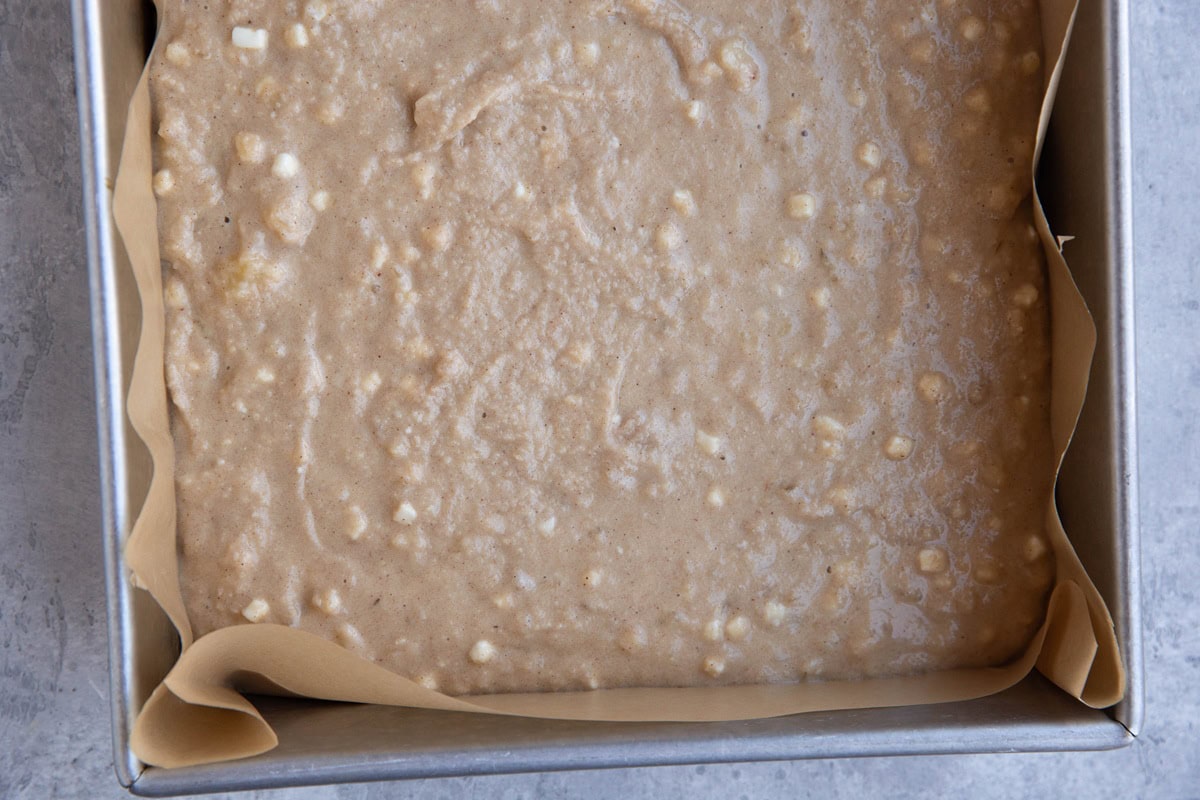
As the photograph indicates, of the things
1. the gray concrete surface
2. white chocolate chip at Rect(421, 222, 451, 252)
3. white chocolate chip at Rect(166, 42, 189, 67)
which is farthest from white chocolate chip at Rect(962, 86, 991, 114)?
white chocolate chip at Rect(166, 42, 189, 67)

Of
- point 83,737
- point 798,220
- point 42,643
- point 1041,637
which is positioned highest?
point 798,220

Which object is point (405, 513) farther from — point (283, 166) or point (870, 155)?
point (870, 155)

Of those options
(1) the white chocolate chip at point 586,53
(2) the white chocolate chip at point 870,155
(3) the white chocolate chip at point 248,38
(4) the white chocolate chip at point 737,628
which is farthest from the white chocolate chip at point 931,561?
(3) the white chocolate chip at point 248,38

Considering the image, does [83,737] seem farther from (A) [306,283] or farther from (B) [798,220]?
(B) [798,220]

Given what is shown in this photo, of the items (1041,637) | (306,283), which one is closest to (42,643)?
(306,283)

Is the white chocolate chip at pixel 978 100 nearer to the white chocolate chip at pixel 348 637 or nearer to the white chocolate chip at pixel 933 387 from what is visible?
the white chocolate chip at pixel 933 387

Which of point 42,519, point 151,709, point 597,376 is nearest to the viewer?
point 151,709

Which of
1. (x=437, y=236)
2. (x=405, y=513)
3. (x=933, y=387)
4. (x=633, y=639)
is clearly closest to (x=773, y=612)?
(x=633, y=639)

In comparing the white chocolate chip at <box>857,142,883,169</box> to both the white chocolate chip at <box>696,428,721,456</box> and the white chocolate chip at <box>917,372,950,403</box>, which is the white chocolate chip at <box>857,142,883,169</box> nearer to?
the white chocolate chip at <box>917,372,950,403</box>
